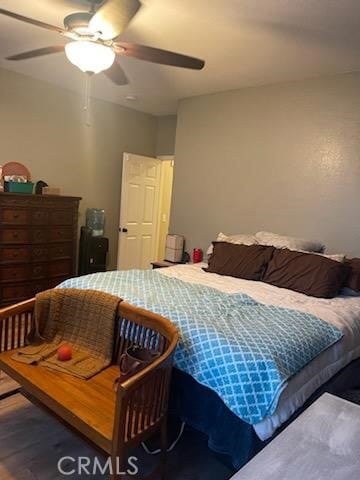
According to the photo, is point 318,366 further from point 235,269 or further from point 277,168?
point 277,168

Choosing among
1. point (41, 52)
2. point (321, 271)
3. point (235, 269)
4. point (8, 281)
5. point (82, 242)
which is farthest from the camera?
point (82, 242)

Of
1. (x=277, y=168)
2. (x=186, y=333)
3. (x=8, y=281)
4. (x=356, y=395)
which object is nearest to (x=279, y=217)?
(x=277, y=168)

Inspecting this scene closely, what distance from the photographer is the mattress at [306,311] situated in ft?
5.79

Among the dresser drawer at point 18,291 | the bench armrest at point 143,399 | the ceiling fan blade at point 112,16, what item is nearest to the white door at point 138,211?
the dresser drawer at point 18,291

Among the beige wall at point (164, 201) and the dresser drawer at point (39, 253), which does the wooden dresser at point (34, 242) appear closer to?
the dresser drawer at point (39, 253)

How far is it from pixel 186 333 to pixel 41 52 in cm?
204

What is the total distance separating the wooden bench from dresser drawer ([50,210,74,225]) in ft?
6.67

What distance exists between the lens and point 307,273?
2945 mm

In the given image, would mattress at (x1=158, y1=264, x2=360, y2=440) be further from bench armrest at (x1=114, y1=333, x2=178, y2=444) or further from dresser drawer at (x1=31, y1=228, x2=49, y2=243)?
dresser drawer at (x1=31, y1=228, x2=49, y2=243)

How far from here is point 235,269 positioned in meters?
3.33

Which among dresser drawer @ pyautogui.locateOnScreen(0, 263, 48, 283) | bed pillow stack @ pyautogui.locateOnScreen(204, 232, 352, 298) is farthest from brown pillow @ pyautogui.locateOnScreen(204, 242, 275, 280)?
dresser drawer @ pyautogui.locateOnScreen(0, 263, 48, 283)

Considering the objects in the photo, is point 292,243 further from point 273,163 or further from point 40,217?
point 40,217

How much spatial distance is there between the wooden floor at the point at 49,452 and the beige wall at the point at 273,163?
7.35 ft

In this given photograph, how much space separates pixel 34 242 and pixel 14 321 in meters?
1.96
